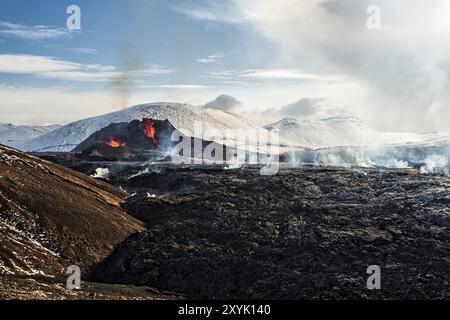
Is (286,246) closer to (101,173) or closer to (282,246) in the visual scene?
(282,246)

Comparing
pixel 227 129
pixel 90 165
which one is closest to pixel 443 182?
pixel 90 165

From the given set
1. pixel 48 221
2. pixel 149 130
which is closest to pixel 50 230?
pixel 48 221

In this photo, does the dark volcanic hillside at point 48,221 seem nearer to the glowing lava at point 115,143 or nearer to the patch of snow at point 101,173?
the patch of snow at point 101,173

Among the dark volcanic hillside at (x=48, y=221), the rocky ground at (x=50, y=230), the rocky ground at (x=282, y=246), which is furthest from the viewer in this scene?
the dark volcanic hillside at (x=48, y=221)

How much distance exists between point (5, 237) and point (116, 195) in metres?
24.6

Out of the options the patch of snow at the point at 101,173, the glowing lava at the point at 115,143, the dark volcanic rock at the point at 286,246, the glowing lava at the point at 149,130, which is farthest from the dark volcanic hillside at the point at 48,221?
the glowing lava at the point at 149,130

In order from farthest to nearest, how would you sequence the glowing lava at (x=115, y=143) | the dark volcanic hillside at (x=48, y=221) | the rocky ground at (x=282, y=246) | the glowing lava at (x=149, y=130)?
the glowing lava at (x=149, y=130) < the glowing lava at (x=115, y=143) < the dark volcanic hillside at (x=48, y=221) < the rocky ground at (x=282, y=246)

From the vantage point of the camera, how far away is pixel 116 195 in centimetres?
5822

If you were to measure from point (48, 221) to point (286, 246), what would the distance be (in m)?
19.5

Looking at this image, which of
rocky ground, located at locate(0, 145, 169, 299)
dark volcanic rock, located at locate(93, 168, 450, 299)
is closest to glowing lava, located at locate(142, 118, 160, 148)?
A: dark volcanic rock, located at locate(93, 168, 450, 299)

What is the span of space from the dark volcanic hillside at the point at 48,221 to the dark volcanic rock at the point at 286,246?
2225 mm

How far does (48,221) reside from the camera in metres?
38.7

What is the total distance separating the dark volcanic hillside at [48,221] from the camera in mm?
33125

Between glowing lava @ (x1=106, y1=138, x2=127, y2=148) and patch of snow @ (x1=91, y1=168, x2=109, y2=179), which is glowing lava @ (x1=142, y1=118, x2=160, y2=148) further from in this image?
patch of snow @ (x1=91, y1=168, x2=109, y2=179)
